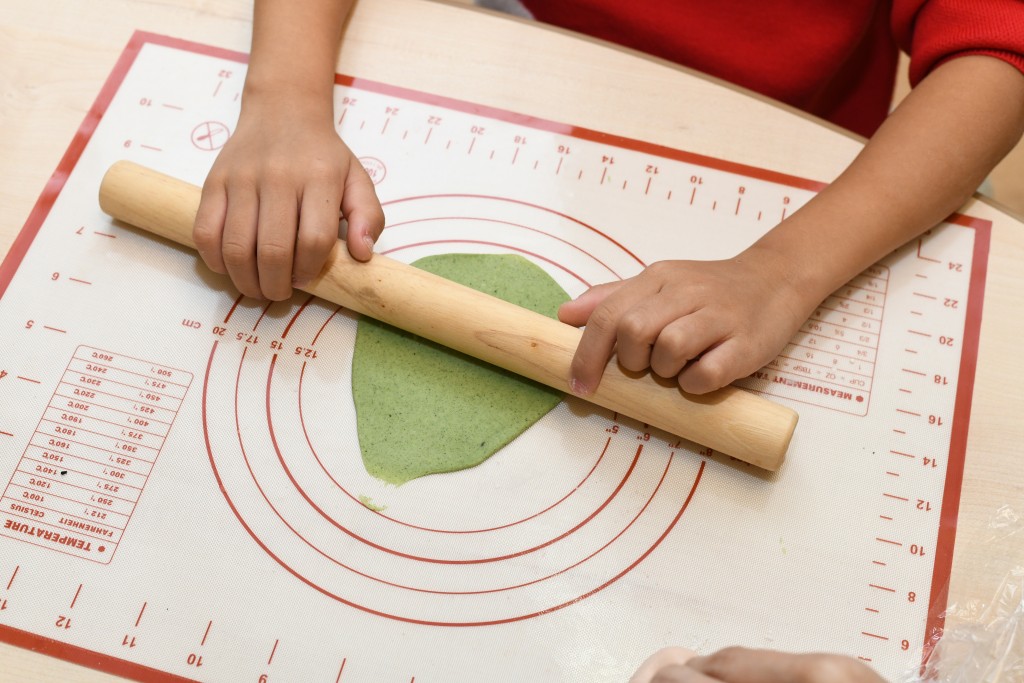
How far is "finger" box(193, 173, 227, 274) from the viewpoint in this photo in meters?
0.61

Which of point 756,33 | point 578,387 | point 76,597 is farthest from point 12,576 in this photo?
point 756,33

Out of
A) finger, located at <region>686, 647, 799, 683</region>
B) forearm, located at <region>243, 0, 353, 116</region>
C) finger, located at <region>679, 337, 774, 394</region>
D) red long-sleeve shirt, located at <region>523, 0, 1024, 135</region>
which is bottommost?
finger, located at <region>686, 647, 799, 683</region>

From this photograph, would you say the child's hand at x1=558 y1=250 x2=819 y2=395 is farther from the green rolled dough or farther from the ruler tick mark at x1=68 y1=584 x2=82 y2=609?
the ruler tick mark at x1=68 y1=584 x2=82 y2=609

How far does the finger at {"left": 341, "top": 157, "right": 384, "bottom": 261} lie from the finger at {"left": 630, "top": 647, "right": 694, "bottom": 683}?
34 centimetres

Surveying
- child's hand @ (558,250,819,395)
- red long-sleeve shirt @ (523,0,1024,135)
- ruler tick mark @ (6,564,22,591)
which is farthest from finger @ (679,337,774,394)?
ruler tick mark @ (6,564,22,591)

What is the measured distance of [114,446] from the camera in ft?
1.89

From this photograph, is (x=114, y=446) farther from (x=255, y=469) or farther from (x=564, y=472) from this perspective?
(x=564, y=472)

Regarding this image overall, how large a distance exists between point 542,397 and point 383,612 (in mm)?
189

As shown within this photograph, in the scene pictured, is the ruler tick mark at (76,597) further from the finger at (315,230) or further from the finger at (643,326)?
the finger at (643,326)

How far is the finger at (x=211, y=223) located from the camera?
23.8 inches

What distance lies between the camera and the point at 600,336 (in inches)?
22.2

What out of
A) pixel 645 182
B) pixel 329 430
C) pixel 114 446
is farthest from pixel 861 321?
pixel 114 446

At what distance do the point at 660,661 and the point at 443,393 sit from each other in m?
0.24

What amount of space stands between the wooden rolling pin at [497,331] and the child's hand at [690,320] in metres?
0.02
